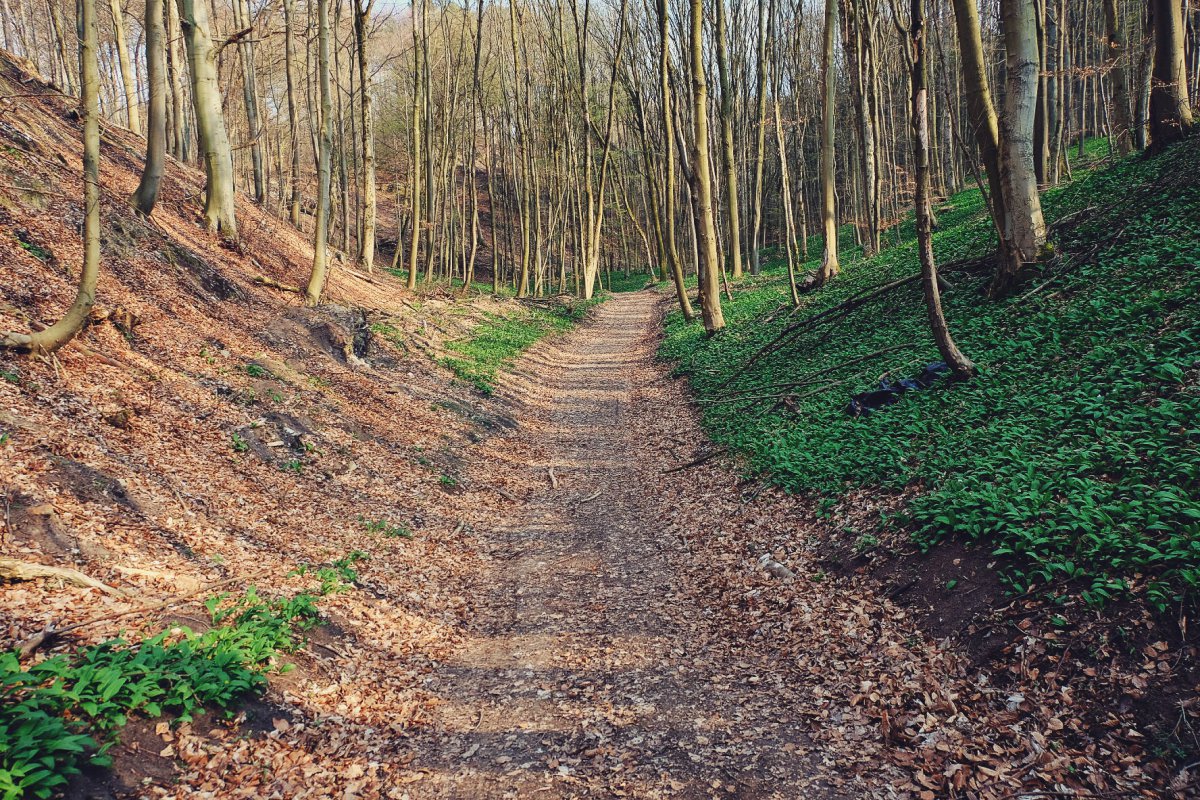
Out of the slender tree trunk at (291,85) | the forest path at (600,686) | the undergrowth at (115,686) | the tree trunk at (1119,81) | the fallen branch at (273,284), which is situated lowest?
the forest path at (600,686)

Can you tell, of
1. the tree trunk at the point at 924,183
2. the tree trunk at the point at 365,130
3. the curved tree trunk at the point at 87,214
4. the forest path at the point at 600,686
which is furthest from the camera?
the tree trunk at the point at 365,130

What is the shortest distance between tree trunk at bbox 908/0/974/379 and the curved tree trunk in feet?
30.4

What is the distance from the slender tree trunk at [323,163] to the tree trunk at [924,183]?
1090cm

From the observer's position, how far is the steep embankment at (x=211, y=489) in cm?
404

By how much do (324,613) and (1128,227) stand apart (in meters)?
11.8

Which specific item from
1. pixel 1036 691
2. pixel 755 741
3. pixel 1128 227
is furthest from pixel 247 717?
pixel 1128 227

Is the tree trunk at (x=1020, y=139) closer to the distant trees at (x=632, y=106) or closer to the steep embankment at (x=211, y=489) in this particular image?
the distant trees at (x=632, y=106)

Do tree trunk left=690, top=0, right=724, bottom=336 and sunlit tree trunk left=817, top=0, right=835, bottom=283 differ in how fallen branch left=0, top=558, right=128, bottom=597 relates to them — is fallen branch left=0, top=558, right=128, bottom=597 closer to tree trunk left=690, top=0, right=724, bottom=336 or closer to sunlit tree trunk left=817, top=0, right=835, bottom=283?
tree trunk left=690, top=0, right=724, bottom=336

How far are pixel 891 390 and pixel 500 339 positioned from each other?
13709 mm

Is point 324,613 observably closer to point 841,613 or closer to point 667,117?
point 841,613

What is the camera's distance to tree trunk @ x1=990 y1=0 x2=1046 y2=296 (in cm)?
914

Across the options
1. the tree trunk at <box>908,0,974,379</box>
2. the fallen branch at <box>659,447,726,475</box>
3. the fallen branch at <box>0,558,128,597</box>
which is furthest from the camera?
the fallen branch at <box>659,447,726,475</box>

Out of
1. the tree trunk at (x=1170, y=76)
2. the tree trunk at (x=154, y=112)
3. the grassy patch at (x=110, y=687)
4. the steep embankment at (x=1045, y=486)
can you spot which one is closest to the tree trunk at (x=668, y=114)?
the steep embankment at (x=1045, y=486)

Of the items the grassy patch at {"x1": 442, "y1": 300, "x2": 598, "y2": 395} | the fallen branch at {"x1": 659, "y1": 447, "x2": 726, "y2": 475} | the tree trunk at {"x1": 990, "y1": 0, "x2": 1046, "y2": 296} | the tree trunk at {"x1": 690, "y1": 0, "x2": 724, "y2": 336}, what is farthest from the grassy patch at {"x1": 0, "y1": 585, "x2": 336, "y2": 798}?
the tree trunk at {"x1": 690, "y1": 0, "x2": 724, "y2": 336}
